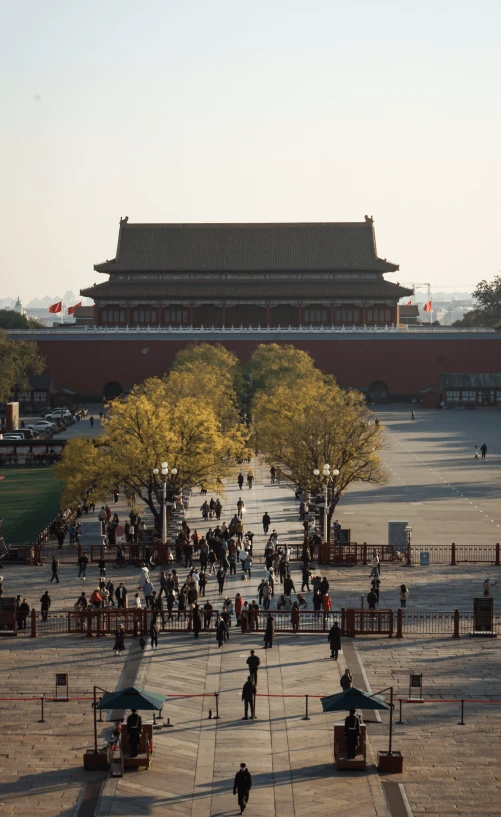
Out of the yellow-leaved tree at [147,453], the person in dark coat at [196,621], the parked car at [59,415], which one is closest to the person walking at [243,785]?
the person in dark coat at [196,621]

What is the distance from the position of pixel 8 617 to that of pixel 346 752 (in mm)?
10836

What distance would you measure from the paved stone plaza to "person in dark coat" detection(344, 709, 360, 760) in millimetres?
406

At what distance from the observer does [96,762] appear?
20.0m

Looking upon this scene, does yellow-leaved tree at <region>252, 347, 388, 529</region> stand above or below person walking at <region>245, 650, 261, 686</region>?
above

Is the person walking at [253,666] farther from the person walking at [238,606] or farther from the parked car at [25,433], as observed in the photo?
the parked car at [25,433]

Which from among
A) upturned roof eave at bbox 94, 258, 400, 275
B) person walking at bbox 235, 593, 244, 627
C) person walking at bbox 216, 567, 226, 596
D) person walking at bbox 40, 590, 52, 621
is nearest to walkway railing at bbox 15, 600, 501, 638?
person walking at bbox 40, 590, 52, 621

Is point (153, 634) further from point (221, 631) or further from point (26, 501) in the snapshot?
point (26, 501)

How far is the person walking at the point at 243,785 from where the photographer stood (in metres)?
17.9

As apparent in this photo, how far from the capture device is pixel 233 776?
64.1 feet

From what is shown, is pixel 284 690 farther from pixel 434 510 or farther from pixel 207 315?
pixel 207 315

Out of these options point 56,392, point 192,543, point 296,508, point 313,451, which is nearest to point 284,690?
point 192,543

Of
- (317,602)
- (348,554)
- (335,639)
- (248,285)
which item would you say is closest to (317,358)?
(248,285)

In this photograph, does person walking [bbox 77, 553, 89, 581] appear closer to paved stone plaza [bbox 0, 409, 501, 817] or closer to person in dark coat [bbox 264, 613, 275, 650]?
paved stone plaza [bbox 0, 409, 501, 817]

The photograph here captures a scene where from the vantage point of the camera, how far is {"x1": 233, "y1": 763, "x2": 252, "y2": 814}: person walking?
1794cm
